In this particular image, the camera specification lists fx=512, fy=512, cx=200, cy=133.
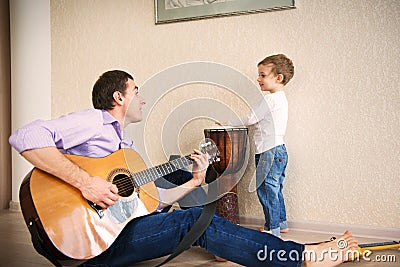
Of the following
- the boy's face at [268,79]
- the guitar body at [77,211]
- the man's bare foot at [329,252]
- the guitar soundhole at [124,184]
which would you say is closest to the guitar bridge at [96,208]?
the guitar body at [77,211]

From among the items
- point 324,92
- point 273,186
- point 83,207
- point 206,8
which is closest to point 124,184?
point 83,207

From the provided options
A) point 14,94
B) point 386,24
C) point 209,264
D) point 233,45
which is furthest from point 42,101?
point 386,24

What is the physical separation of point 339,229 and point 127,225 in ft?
5.01

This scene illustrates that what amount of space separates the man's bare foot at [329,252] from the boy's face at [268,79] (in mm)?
1153

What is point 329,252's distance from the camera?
6.63ft

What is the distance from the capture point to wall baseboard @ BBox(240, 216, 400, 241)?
295 centimetres

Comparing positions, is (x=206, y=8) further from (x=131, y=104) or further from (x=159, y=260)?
(x=159, y=260)

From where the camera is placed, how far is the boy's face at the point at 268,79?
3.07 m

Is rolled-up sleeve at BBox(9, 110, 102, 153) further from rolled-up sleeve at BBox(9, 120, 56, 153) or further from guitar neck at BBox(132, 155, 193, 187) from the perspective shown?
guitar neck at BBox(132, 155, 193, 187)

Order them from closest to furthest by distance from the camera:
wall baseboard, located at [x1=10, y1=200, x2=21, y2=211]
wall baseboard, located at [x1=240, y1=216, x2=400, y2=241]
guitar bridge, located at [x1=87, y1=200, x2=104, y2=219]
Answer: guitar bridge, located at [x1=87, y1=200, x2=104, y2=219] → wall baseboard, located at [x1=240, y1=216, x2=400, y2=241] → wall baseboard, located at [x1=10, y1=200, x2=21, y2=211]

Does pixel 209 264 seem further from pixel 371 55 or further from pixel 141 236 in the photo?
pixel 371 55

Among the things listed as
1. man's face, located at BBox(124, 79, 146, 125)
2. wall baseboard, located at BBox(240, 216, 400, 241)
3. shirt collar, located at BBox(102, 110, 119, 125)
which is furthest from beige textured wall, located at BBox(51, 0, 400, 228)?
shirt collar, located at BBox(102, 110, 119, 125)

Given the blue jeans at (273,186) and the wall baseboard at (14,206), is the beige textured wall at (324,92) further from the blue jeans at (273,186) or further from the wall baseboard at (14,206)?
the wall baseboard at (14,206)

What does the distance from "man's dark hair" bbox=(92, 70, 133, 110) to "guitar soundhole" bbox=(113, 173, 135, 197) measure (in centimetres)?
41
